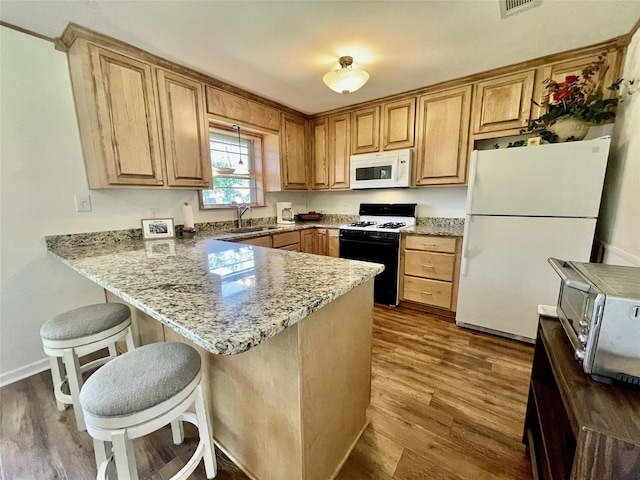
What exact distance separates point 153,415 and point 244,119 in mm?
2683

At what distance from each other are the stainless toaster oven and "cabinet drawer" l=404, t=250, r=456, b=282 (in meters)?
1.87

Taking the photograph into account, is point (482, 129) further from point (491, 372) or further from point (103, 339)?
point (103, 339)

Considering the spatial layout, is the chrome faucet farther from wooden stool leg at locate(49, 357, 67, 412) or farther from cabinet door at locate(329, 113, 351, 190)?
wooden stool leg at locate(49, 357, 67, 412)

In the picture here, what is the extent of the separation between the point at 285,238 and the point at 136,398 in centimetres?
232

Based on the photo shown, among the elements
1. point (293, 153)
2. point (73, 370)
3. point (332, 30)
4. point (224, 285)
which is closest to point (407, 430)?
point (224, 285)

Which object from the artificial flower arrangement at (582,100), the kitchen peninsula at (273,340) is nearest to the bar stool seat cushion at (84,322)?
the kitchen peninsula at (273,340)

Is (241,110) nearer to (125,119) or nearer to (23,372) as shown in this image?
(125,119)

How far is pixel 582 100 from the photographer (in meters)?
1.82

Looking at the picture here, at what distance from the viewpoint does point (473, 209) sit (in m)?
2.17

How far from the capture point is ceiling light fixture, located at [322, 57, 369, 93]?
6.37ft

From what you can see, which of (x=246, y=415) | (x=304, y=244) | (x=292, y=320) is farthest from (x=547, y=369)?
(x=304, y=244)

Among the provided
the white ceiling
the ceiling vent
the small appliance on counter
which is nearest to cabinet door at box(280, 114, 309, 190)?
the small appliance on counter

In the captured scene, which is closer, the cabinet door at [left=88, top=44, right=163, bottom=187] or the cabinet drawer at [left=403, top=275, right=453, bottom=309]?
the cabinet door at [left=88, top=44, right=163, bottom=187]

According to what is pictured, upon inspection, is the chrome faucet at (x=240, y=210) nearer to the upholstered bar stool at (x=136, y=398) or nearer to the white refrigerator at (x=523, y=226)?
the upholstered bar stool at (x=136, y=398)
